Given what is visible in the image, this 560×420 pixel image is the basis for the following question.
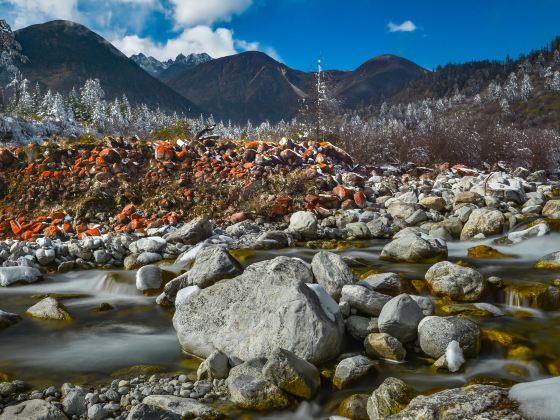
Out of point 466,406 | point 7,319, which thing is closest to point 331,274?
point 466,406

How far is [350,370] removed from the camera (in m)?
4.59

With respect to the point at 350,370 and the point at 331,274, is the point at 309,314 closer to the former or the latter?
the point at 350,370

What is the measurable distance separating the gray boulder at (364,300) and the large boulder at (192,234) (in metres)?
6.49

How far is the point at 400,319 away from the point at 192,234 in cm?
746

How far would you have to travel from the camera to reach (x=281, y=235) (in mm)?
11211

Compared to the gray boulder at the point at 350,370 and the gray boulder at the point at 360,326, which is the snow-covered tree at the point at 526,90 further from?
the gray boulder at the point at 350,370

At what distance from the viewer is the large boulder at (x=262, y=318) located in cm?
491

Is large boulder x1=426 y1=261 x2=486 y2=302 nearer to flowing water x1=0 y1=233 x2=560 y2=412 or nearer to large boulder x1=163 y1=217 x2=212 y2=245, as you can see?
flowing water x1=0 y1=233 x2=560 y2=412

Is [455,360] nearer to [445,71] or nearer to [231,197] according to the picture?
[231,197]

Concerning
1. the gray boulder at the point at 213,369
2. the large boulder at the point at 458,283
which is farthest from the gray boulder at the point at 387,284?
the gray boulder at the point at 213,369

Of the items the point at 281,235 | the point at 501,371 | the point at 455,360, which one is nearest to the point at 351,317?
the point at 455,360

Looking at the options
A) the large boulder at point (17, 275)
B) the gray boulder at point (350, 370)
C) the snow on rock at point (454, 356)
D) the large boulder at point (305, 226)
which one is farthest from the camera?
the large boulder at point (305, 226)

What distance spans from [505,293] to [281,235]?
5779 mm

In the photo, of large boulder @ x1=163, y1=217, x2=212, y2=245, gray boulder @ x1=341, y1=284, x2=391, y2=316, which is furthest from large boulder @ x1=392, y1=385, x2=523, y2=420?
large boulder @ x1=163, y1=217, x2=212, y2=245
